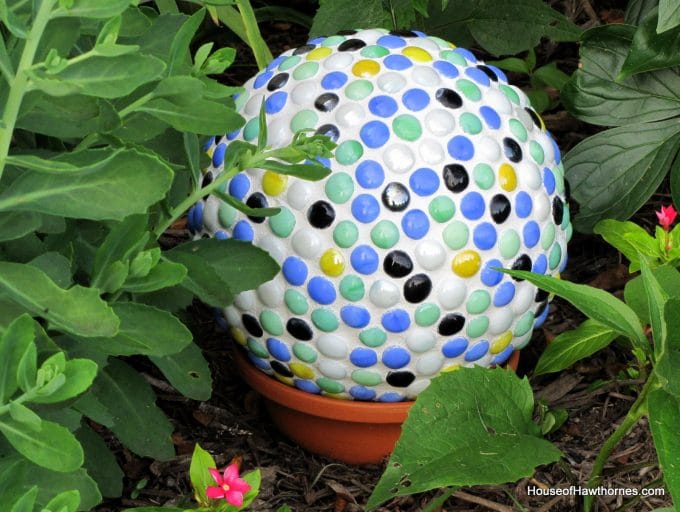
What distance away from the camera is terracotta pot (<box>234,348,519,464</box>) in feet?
5.30

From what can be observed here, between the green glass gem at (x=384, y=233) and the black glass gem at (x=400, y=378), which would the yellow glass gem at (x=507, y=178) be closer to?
the green glass gem at (x=384, y=233)

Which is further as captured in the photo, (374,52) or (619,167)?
(619,167)

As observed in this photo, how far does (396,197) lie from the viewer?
149 cm

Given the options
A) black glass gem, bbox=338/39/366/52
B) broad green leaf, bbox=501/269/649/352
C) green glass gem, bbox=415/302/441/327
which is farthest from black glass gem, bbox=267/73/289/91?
broad green leaf, bbox=501/269/649/352

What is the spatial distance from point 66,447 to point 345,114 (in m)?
0.72

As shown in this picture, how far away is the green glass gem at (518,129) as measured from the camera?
5.31 ft

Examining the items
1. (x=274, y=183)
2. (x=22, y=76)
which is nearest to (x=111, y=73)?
(x=22, y=76)

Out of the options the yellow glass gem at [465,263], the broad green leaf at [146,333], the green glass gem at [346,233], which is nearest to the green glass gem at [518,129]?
the yellow glass gem at [465,263]

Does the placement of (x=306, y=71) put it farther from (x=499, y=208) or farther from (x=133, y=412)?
(x=133, y=412)

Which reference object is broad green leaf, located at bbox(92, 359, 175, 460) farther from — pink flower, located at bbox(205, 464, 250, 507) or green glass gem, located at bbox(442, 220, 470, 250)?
green glass gem, located at bbox(442, 220, 470, 250)

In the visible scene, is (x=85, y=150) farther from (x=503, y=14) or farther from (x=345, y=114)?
(x=503, y=14)

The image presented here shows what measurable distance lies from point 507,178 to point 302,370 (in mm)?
444

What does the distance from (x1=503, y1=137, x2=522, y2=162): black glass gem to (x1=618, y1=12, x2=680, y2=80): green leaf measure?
1.44ft

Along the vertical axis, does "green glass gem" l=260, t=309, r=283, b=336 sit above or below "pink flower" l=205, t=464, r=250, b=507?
above
